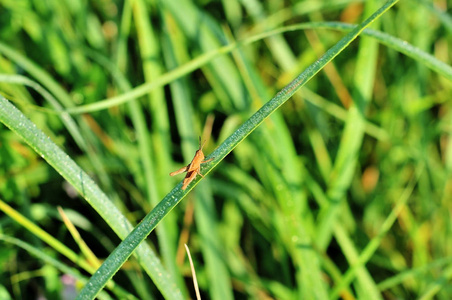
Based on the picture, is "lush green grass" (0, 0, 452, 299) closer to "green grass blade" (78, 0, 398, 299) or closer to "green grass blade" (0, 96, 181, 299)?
"green grass blade" (0, 96, 181, 299)

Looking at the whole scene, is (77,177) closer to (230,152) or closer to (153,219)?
(153,219)

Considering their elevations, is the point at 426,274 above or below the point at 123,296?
above

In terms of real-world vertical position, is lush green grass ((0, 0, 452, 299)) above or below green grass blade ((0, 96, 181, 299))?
above

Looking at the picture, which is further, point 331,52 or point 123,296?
point 123,296

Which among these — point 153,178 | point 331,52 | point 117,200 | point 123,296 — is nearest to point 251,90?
point 153,178

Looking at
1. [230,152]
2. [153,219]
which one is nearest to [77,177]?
[153,219]

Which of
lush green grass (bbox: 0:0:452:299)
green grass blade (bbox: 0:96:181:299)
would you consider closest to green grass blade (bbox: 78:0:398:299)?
green grass blade (bbox: 0:96:181:299)

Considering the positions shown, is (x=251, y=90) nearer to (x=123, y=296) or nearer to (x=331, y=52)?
(x=331, y=52)

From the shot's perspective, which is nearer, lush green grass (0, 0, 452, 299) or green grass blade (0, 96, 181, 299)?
green grass blade (0, 96, 181, 299)

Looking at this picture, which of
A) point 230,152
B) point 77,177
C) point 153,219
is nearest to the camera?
point 153,219
